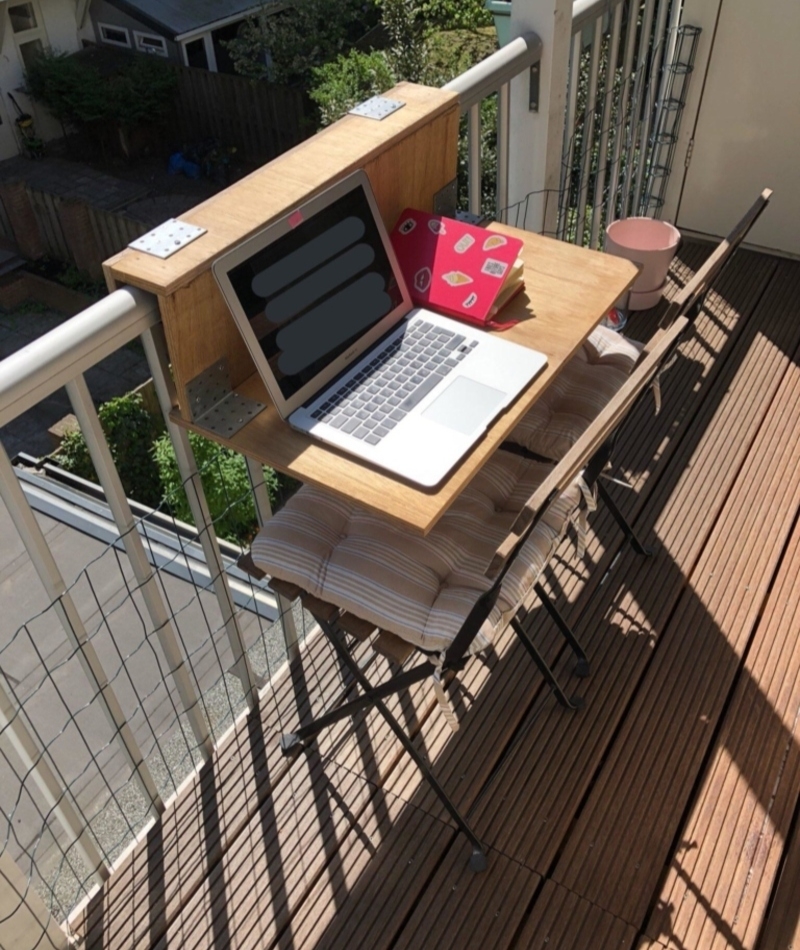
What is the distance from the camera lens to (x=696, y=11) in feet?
10.6

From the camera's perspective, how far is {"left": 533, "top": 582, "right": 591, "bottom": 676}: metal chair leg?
2.09 m

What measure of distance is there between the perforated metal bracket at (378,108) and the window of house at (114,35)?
14696 mm

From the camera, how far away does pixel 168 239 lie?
1.39 metres

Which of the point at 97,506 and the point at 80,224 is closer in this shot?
the point at 97,506

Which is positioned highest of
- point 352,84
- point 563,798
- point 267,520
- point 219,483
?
point 267,520

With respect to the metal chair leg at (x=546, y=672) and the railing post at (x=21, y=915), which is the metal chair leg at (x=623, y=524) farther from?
the railing post at (x=21, y=915)

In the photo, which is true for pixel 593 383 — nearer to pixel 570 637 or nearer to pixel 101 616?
pixel 570 637

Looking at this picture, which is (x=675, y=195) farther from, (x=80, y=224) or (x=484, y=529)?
(x=80, y=224)

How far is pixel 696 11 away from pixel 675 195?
0.70 m

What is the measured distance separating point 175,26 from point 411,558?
1450 centimetres

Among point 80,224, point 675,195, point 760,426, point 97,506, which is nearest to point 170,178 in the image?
point 80,224

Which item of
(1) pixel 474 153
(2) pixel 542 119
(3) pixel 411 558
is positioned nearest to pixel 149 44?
(2) pixel 542 119

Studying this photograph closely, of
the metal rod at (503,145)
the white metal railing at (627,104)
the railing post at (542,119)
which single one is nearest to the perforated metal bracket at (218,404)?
the metal rod at (503,145)

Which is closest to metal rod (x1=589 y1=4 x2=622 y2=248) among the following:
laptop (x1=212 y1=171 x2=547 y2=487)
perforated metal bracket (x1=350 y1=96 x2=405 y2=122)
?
perforated metal bracket (x1=350 y1=96 x2=405 y2=122)
